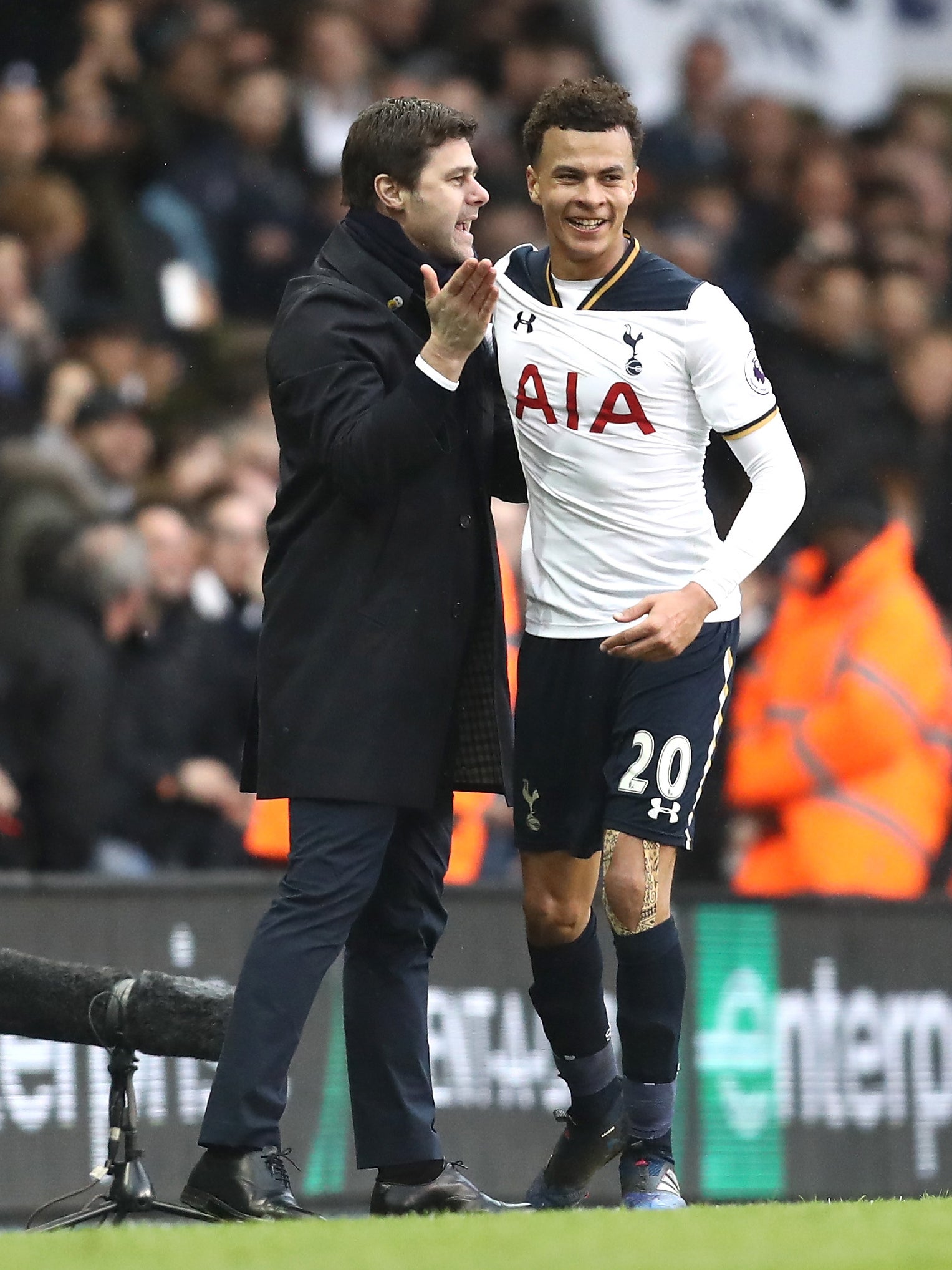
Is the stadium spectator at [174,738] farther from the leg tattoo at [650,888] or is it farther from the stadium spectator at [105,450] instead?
the leg tattoo at [650,888]

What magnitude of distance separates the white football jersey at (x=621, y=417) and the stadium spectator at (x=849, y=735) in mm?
3423

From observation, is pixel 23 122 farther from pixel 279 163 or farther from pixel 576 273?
pixel 576 273

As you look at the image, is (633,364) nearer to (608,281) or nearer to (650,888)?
(608,281)

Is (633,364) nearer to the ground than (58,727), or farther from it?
farther from it

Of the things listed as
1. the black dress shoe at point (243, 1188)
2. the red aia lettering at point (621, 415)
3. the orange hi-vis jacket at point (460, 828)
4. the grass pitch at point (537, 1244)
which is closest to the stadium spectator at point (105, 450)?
the orange hi-vis jacket at point (460, 828)

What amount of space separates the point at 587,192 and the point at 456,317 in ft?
1.71

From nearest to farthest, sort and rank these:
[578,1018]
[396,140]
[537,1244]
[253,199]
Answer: [537,1244], [396,140], [578,1018], [253,199]

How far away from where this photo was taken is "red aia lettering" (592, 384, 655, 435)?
4633 mm

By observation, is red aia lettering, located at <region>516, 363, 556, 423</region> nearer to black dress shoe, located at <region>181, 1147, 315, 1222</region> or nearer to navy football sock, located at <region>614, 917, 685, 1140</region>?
navy football sock, located at <region>614, 917, 685, 1140</region>

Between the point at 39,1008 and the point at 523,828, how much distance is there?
1.10m

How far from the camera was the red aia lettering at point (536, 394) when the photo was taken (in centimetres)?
468

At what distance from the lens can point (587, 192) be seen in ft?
15.2

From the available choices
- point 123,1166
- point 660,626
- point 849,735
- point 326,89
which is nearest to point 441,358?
point 660,626

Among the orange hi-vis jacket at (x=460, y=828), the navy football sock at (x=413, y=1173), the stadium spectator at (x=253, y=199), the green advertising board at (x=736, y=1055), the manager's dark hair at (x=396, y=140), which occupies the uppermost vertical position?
the stadium spectator at (x=253, y=199)
